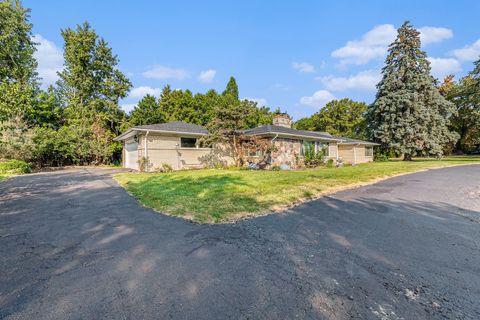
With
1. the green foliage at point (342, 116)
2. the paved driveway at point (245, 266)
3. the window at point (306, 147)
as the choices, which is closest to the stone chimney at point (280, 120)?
the window at point (306, 147)

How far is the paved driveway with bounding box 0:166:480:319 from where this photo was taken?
1.93 m

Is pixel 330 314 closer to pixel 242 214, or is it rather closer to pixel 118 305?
pixel 118 305

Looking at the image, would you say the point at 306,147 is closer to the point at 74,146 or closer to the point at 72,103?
the point at 74,146

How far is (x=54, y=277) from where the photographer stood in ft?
8.07

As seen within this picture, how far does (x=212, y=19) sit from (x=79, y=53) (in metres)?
22.1

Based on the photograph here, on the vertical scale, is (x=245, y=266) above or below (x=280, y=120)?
below

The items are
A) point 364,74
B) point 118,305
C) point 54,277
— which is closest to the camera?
point 118,305

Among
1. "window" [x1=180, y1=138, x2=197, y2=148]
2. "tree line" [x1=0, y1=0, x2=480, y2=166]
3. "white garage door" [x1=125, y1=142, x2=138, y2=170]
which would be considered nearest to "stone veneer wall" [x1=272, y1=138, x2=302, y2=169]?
"window" [x1=180, y1=138, x2=197, y2=148]

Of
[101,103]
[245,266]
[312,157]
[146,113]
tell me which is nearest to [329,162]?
[312,157]

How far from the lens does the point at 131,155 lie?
17375mm

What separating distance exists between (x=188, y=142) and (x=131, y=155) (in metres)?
5.26

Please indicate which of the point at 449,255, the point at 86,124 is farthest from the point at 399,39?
the point at 86,124

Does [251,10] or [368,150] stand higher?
[251,10]

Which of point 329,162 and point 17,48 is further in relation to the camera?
point 17,48
